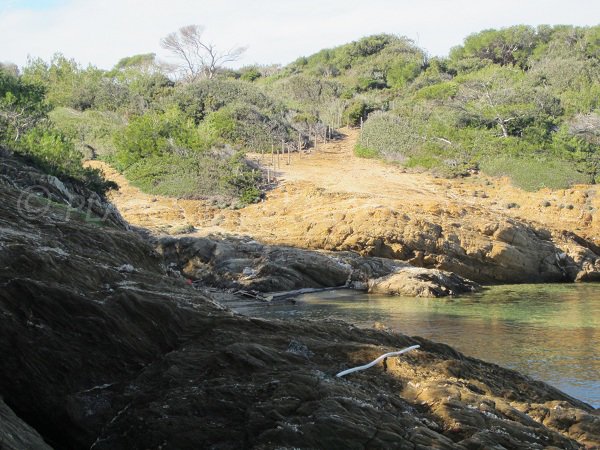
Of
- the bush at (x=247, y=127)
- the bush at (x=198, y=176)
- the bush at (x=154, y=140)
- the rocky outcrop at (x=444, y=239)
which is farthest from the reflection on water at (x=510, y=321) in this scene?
the bush at (x=247, y=127)

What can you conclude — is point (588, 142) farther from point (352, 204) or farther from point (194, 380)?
point (194, 380)

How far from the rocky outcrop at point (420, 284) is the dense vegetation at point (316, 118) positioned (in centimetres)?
858

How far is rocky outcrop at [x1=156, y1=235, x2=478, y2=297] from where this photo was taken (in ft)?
63.2

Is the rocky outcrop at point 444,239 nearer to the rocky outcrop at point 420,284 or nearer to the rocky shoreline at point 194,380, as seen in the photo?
the rocky outcrop at point 420,284

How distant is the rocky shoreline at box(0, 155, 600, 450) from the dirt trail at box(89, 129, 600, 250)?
16.6 m

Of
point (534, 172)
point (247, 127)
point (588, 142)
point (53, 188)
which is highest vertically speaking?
point (247, 127)

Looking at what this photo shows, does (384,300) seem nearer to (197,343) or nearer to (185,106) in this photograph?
(197,343)

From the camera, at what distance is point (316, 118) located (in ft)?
137

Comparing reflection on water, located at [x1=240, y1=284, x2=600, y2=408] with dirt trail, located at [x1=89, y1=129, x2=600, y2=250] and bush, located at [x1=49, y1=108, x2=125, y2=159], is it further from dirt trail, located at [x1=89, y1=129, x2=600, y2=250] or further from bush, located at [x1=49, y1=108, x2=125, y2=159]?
bush, located at [x1=49, y1=108, x2=125, y2=159]

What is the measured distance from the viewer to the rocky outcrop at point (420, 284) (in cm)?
1916

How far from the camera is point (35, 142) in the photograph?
21891mm

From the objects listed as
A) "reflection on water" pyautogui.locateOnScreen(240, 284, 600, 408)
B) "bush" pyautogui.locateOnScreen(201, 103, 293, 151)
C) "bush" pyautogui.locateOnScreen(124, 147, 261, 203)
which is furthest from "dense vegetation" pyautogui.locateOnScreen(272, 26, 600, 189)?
"reflection on water" pyautogui.locateOnScreen(240, 284, 600, 408)

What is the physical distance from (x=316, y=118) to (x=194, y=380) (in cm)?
3749

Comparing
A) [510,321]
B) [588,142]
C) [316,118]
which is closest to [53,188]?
[510,321]
